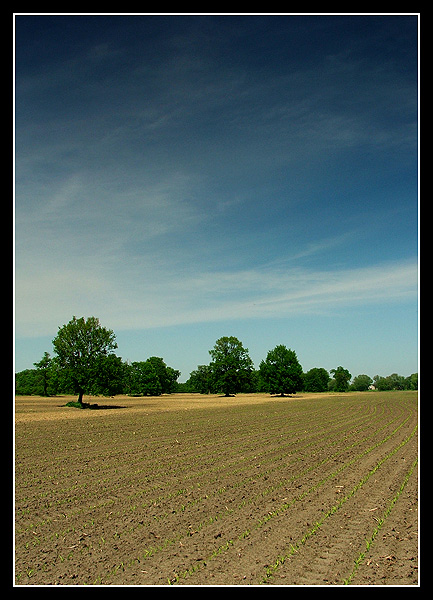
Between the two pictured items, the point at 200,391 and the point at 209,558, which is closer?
the point at 209,558

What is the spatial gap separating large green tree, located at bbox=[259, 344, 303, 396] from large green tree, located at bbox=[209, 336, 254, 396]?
9.54 m

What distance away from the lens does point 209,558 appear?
755 cm

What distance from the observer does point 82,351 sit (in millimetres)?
59562

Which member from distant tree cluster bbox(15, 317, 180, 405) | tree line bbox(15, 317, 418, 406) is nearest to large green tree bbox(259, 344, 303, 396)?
tree line bbox(15, 317, 418, 406)

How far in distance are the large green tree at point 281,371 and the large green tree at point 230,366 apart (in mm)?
9542

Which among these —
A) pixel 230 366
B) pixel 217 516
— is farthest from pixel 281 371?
pixel 217 516

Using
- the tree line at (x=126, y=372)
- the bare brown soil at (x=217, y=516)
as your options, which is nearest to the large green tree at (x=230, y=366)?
the tree line at (x=126, y=372)

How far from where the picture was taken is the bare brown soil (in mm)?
7086

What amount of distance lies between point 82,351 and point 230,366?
175 feet

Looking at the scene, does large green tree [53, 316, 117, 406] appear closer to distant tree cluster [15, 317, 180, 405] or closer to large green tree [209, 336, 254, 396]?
distant tree cluster [15, 317, 180, 405]

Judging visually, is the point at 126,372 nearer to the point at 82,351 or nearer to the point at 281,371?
the point at 82,351
